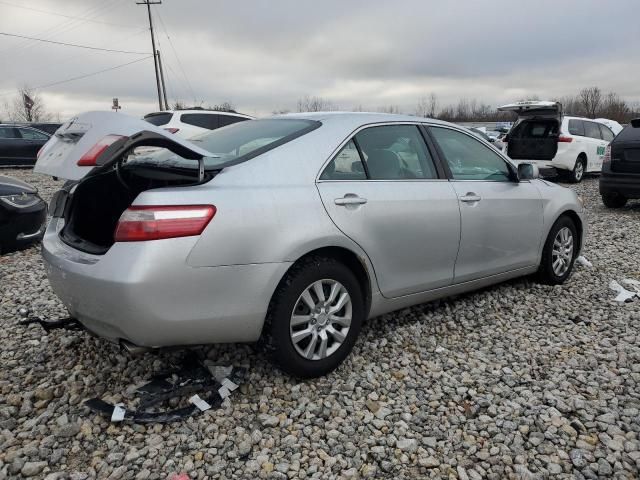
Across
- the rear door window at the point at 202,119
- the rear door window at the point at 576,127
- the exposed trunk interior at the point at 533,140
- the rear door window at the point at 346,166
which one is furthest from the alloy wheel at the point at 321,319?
the rear door window at the point at 576,127

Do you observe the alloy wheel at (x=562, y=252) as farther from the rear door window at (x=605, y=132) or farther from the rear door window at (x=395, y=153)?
the rear door window at (x=605, y=132)

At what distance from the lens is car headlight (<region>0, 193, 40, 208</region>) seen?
5734 millimetres

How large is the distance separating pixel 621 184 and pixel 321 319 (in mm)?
7835

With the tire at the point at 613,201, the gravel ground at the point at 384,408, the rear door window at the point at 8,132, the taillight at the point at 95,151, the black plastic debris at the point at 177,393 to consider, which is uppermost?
the taillight at the point at 95,151

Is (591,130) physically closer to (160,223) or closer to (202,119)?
(202,119)

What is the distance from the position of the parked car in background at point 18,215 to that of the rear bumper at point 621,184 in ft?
28.7

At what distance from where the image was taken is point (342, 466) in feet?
7.73

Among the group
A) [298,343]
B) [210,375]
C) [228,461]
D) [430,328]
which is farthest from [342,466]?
[430,328]

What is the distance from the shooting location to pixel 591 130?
13781 mm

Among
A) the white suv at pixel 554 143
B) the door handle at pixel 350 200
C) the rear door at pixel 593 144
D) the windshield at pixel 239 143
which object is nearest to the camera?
the windshield at pixel 239 143

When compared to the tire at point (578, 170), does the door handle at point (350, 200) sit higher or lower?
higher

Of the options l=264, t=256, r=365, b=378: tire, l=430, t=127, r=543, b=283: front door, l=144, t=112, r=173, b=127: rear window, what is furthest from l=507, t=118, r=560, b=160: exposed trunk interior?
l=264, t=256, r=365, b=378: tire

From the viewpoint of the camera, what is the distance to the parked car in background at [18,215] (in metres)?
5.76

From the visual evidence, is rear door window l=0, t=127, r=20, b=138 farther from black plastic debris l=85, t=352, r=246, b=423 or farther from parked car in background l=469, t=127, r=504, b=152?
black plastic debris l=85, t=352, r=246, b=423
